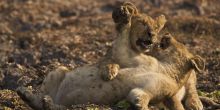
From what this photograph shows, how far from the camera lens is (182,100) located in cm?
891

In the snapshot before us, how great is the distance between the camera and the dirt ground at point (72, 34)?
1195 cm

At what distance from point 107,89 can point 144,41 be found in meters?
0.72

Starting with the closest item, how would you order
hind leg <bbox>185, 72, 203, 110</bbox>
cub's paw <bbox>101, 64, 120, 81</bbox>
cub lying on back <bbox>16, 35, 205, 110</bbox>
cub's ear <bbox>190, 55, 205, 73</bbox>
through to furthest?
cub's paw <bbox>101, 64, 120, 81</bbox> → cub lying on back <bbox>16, 35, 205, 110</bbox> → cub's ear <bbox>190, 55, 205, 73</bbox> → hind leg <bbox>185, 72, 203, 110</bbox>

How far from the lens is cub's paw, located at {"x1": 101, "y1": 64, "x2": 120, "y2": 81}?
26.0ft

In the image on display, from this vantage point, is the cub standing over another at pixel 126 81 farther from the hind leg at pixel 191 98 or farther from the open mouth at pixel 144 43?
the hind leg at pixel 191 98

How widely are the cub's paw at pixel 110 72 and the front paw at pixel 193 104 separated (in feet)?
4.14

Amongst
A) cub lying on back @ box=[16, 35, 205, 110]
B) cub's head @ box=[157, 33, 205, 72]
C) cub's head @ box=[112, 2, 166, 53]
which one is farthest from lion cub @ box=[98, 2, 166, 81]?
cub's head @ box=[157, 33, 205, 72]

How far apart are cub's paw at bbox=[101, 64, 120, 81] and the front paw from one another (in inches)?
49.7

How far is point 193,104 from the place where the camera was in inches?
346

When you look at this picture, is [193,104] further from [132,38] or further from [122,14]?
[122,14]

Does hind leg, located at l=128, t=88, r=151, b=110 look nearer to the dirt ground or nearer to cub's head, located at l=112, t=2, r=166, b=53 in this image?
cub's head, located at l=112, t=2, r=166, b=53

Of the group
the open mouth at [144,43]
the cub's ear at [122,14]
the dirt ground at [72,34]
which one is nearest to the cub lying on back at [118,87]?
the open mouth at [144,43]

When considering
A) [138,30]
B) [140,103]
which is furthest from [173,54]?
[140,103]

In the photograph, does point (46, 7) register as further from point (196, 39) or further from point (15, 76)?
point (15, 76)
